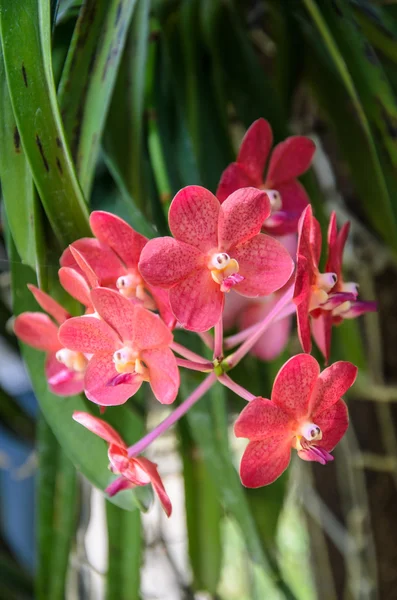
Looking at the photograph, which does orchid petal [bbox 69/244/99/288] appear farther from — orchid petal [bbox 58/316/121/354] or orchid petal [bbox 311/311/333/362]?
orchid petal [bbox 311/311/333/362]

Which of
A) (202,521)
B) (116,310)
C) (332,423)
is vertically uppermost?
(116,310)

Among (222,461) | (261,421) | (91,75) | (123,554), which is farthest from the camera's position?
(123,554)

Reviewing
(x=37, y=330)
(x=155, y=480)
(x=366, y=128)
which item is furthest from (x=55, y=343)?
(x=366, y=128)

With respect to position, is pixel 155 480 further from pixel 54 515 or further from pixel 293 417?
pixel 54 515

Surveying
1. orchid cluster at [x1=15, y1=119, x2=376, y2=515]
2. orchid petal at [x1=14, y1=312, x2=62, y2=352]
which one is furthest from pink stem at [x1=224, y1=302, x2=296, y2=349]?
orchid petal at [x1=14, y1=312, x2=62, y2=352]

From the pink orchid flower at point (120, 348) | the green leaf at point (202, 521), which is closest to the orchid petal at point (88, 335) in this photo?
the pink orchid flower at point (120, 348)

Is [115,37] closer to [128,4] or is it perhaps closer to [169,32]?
[128,4]
